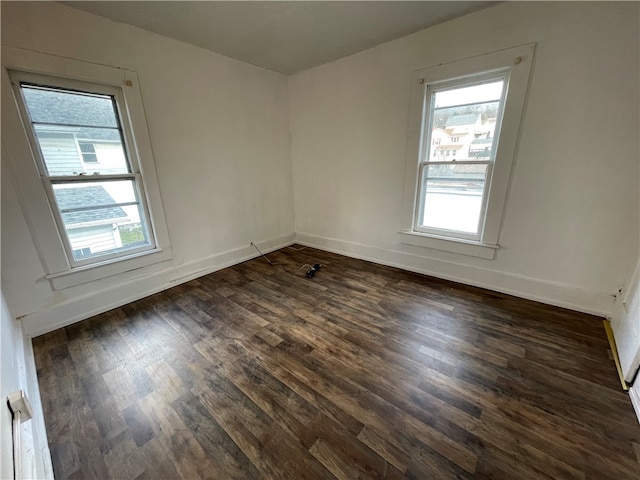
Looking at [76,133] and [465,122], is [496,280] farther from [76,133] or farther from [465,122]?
[76,133]

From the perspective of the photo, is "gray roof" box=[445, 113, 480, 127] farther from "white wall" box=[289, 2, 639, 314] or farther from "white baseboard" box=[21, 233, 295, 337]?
"white baseboard" box=[21, 233, 295, 337]

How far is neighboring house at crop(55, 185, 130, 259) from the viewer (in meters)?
2.24

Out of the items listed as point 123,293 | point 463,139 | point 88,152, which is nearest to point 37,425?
point 123,293

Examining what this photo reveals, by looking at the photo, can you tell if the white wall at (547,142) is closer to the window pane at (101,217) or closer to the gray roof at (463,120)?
the gray roof at (463,120)

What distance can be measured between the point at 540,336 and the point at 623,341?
441 millimetres

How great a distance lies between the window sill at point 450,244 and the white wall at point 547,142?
0.08 metres

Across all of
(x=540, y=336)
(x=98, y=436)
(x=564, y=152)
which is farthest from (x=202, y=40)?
(x=540, y=336)

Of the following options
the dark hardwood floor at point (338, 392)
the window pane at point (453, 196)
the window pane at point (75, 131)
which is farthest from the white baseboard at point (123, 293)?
the window pane at point (453, 196)

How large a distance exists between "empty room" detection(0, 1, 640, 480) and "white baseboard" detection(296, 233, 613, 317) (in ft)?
0.07

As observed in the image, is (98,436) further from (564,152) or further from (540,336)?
(564,152)

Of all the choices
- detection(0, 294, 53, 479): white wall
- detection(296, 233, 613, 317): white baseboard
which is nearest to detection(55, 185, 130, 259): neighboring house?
detection(0, 294, 53, 479): white wall

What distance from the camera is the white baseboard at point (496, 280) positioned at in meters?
2.24

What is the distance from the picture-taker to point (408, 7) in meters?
2.16

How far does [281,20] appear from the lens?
229 centimetres
